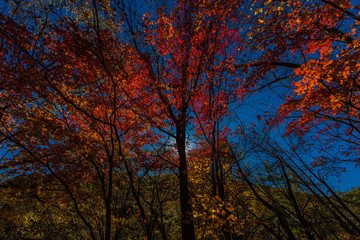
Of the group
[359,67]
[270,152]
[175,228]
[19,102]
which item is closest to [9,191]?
[19,102]

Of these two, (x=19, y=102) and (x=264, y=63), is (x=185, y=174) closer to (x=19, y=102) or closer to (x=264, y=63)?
(x=264, y=63)

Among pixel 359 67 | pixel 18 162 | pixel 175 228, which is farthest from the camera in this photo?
pixel 175 228

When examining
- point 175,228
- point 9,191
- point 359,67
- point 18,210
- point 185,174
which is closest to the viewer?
point 359,67

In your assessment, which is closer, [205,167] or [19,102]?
[19,102]

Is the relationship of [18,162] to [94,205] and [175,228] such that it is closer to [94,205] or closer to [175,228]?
[94,205]

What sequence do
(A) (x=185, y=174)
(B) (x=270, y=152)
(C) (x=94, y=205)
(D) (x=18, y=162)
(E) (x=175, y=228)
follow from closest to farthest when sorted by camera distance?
(B) (x=270, y=152) < (A) (x=185, y=174) < (D) (x=18, y=162) < (C) (x=94, y=205) < (E) (x=175, y=228)

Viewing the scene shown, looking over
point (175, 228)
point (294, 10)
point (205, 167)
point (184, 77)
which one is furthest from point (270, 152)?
point (175, 228)

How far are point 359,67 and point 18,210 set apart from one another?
21.5 metres

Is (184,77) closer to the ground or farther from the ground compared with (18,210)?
farther from the ground

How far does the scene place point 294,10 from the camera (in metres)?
5.93

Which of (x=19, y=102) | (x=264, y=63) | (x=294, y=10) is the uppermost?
(x=264, y=63)

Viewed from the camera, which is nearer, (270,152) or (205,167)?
(270,152)

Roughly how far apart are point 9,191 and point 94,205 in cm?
460

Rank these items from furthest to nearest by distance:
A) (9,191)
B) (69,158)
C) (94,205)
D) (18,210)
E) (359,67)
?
(18,210)
(94,205)
(69,158)
(9,191)
(359,67)
